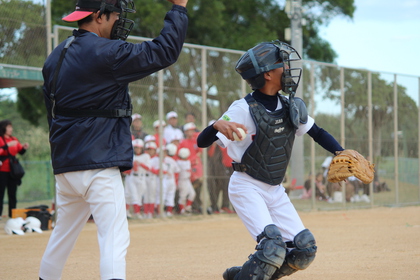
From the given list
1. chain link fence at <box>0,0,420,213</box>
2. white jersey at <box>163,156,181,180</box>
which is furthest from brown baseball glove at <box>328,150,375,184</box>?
white jersey at <box>163,156,181,180</box>

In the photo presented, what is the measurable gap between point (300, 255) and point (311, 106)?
1184cm

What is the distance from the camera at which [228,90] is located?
47.1 ft

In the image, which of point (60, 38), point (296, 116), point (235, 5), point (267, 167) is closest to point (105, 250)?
point (267, 167)

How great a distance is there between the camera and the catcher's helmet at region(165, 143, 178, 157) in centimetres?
1325

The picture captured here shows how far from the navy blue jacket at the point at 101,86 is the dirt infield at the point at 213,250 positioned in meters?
2.49

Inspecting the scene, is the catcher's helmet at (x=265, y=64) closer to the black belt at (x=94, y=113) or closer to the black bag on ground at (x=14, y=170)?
the black belt at (x=94, y=113)

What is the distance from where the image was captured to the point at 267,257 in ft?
14.5

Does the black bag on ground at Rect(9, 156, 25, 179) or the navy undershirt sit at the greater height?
the navy undershirt

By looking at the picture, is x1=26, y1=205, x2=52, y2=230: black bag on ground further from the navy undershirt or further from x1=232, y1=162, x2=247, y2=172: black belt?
x1=232, y1=162, x2=247, y2=172: black belt

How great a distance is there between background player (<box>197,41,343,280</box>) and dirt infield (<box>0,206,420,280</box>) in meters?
1.48

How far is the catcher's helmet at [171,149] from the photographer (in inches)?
522

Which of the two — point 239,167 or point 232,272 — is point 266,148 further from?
point 232,272

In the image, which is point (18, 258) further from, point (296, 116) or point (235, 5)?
point (235, 5)

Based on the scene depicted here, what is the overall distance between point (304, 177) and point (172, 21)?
41.6ft
